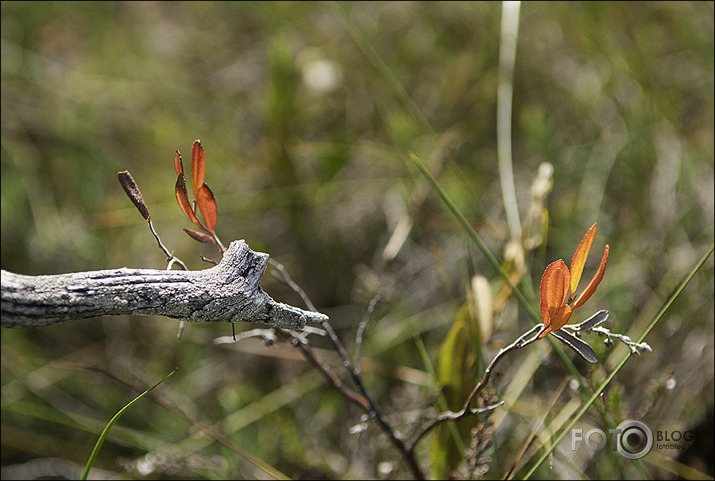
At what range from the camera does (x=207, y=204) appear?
0.71 metres

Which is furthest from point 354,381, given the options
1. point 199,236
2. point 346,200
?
point 346,200

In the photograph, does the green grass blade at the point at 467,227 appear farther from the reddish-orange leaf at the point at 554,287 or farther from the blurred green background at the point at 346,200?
the reddish-orange leaf at the point at 554,287

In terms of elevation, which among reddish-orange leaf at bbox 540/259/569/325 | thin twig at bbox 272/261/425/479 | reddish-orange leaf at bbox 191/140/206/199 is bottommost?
reddish-orange leaf at bbox 540/259/569/325

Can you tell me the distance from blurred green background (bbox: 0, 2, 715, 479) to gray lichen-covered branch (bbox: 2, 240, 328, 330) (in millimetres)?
509

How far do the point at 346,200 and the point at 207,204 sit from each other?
104cm

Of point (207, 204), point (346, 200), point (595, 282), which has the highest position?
point (346, 200)

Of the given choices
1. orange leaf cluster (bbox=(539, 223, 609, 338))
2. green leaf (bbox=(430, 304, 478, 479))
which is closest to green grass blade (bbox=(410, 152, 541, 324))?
green leaf (bbox=(430, 304, 478, 479))

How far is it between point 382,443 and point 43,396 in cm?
86

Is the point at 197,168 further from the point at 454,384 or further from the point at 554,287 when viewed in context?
the point at 454,384

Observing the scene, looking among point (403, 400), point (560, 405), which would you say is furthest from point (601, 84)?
point (403, 400)

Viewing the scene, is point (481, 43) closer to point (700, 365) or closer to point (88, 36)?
point (700, 365)

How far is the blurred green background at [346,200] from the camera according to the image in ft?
4.15

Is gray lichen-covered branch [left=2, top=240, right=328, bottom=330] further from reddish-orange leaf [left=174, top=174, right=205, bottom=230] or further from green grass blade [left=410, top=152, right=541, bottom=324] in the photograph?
green grass blade [left=410, top=152, right=541, bottom=324]

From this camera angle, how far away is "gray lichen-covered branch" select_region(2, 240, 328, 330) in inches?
20.3
